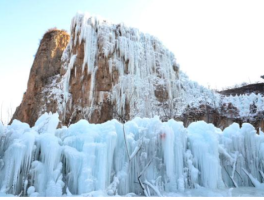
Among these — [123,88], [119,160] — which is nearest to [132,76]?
[123,88]

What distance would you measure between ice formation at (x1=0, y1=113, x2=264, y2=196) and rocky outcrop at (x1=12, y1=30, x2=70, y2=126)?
8.59 meters

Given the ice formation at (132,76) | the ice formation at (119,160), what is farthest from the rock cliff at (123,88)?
the ice formation at (119,160)

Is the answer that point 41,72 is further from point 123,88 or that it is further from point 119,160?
point 119,160

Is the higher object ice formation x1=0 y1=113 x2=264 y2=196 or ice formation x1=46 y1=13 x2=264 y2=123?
ice formation x1=46 y1=13 x2=264 y2=123

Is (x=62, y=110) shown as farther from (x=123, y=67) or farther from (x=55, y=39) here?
(x=55, y=39)

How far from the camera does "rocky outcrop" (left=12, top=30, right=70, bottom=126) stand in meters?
13.8

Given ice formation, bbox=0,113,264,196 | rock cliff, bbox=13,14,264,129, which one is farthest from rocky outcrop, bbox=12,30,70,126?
ice formation, bbox=0,113,264,196

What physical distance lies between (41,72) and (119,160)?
12.0 meters

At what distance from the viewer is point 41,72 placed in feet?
49.2

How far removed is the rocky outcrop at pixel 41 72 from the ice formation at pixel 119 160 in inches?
338

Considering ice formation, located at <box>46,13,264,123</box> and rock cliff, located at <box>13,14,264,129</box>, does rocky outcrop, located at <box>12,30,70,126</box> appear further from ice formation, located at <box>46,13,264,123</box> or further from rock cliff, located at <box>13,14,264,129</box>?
ice formation, located at <box>46,13,264,123</box>

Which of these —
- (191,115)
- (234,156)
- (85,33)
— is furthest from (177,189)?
(85,33)

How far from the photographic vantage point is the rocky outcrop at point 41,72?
13841 mm

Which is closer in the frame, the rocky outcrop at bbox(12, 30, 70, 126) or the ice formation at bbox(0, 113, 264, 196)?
the ice formation at bbox(0, 113, 264, 196)
